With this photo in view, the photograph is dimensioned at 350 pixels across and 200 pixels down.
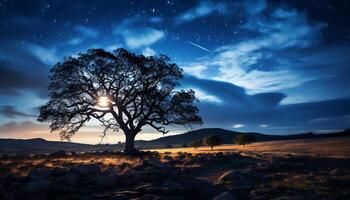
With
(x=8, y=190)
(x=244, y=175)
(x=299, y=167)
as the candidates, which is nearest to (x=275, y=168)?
(x=299, y=167)

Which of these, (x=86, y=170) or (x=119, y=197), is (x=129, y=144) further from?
(x=119, y=197)

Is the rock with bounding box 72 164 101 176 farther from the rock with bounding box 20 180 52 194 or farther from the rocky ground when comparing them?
the rock with bounding box 20 180 52 194

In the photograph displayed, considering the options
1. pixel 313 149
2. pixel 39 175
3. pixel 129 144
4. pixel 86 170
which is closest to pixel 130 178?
pixel 86 170

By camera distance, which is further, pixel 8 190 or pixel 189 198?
pixel 8 190

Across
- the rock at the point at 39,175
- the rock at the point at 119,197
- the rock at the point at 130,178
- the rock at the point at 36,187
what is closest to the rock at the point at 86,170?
the rock at the point at 39,175

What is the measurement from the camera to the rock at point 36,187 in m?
13.0

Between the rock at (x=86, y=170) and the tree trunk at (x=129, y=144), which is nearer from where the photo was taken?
the rock at (x=86, y=170)

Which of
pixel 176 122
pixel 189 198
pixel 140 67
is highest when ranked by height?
pixel 140 67

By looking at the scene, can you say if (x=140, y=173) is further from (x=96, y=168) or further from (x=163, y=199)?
(x=163, y=199)

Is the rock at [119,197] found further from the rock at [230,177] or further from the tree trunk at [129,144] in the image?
the tree trunk at [129,144]

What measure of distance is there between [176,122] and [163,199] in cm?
2899

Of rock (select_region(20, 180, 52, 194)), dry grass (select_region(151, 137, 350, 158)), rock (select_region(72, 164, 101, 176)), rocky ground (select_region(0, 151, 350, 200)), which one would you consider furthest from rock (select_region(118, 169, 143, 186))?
dry grass (select_region(151, 137, 350, 158))

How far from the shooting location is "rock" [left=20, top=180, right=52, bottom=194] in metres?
13.0

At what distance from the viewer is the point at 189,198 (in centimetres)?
1228
